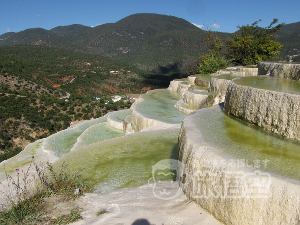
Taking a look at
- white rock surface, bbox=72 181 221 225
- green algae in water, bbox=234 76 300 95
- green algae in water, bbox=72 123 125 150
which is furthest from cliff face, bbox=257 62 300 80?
green algae in water, bbox=72 123 125 150

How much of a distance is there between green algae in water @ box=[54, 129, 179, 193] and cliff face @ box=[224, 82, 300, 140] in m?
1.69

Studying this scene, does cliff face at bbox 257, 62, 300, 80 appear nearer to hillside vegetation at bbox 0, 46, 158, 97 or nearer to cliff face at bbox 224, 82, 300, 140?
cliff face at bbox 224, 82, 300, 140

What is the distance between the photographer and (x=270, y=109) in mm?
4172

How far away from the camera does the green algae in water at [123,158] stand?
430 centimetres

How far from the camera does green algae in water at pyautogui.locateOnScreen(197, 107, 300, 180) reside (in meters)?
2.98

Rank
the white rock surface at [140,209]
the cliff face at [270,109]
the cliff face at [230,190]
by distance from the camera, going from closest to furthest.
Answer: the cliff face at [230,190], the white rock surface at [140,209], the cliff face at [270,109]

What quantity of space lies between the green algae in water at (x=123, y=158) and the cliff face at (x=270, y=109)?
169 centimetres

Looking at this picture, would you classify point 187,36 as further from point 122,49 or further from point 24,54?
point 24,54

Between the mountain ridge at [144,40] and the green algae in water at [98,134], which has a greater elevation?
the mountain ridge at [144,40]

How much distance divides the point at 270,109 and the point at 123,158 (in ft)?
9.70

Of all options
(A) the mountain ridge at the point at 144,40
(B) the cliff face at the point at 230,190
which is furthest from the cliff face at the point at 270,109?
(A) the mountain ridge at the point at 144,40

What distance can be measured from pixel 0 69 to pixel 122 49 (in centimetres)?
5132

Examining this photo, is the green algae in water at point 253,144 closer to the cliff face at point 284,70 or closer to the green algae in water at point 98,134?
the cliff face at point 284,70

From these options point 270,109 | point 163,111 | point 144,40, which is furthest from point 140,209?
point 144,40
